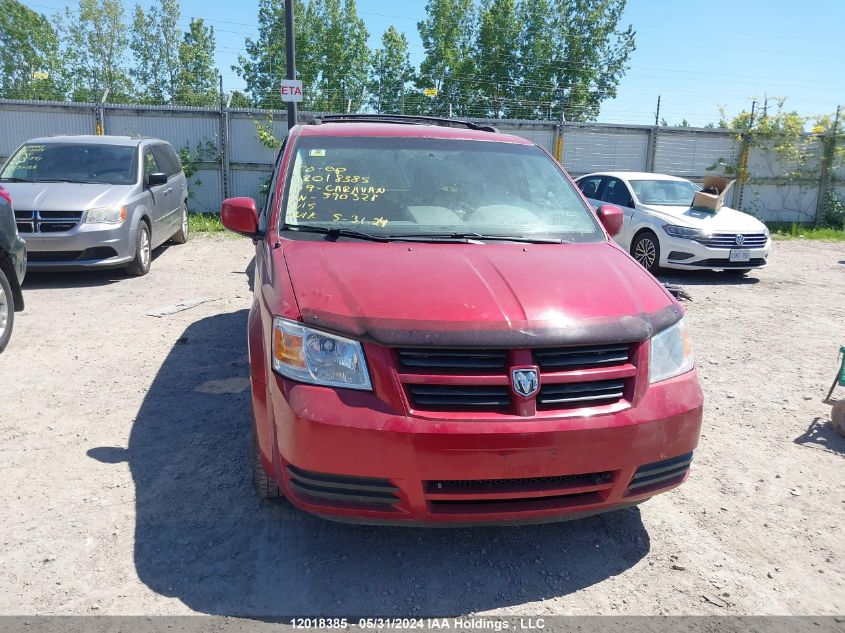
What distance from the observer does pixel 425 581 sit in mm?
2725

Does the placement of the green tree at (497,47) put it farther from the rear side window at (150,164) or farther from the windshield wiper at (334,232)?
the windshield wiper at (334,232)

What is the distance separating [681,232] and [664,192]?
4.54 ft

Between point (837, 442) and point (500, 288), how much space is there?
2.92 m

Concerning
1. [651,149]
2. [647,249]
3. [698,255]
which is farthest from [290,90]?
[651,149]

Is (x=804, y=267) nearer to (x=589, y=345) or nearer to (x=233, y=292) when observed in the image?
(x=233, y=292)

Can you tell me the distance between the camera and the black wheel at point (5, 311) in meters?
5.50

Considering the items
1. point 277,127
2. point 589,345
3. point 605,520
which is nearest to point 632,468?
point 589,345

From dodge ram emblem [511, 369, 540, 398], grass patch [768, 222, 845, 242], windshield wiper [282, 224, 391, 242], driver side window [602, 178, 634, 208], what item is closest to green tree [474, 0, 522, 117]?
grass patch [768, 222, 845, 242]

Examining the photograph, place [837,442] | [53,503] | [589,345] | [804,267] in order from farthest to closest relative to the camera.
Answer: [804,267]
[837,442]
[53,503]
[589,345]

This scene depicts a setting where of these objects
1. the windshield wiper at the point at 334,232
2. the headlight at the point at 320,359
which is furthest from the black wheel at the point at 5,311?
the headlight at the point at 320,359

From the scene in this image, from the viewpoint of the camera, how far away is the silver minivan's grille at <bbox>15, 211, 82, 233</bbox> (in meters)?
7.70

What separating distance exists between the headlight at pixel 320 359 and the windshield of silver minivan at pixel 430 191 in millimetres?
991

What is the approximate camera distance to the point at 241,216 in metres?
3.85

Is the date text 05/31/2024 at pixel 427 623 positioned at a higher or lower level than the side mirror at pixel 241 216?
lower
